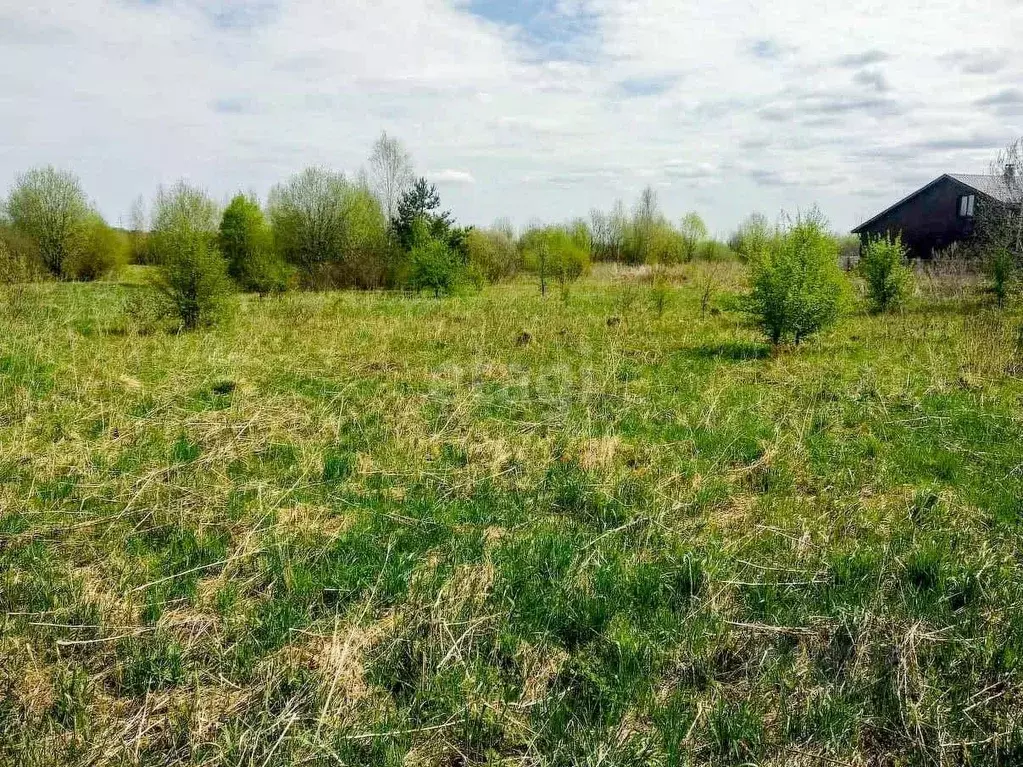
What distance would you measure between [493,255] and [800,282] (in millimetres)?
27008

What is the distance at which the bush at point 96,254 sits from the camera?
113 feet

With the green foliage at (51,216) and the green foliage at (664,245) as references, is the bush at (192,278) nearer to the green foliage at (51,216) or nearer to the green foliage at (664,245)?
the green foliage at (51,216)

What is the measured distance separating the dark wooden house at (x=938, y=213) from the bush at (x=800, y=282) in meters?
25.9

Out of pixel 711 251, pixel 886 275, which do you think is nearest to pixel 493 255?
pixel 711 251

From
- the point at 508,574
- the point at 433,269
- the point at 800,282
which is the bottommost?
the point at 508,574

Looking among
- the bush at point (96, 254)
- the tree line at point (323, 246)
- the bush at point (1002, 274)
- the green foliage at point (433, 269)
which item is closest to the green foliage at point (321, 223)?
the tree line at point (323, 246)

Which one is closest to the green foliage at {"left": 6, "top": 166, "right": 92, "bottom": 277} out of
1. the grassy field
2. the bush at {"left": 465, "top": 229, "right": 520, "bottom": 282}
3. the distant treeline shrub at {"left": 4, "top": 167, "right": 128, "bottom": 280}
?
the distant treeline shrub at {"left": 4, "top": 167, "right": 128, "bottom": 280}

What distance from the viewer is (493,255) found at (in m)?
36.9

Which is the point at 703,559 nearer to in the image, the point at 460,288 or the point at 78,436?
the point at 78,436

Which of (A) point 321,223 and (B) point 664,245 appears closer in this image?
(A) point 321,223

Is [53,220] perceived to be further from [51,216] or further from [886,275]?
[886,275]

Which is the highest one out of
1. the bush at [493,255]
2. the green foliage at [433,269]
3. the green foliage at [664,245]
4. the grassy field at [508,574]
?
the green foliage at [664,245]

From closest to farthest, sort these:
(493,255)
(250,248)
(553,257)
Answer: (553,257)
(250,248)
(493,255)

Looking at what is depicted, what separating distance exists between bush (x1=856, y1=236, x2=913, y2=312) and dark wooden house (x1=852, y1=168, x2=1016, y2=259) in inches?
718
